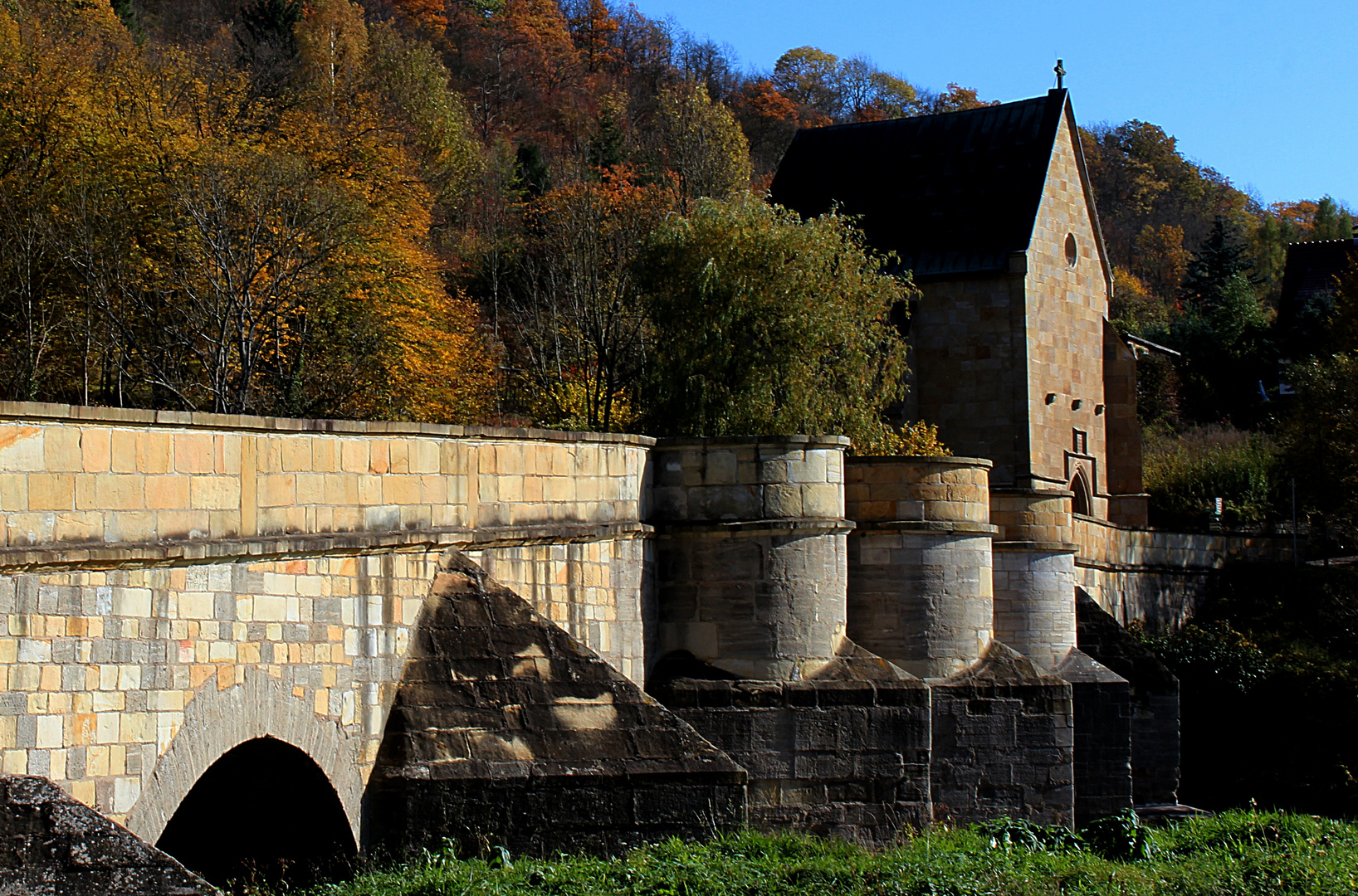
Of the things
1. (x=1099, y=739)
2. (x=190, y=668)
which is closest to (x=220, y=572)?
(x=190, y=668)

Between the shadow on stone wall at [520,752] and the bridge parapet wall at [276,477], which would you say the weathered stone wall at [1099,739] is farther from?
the shadow on stone wall at [520,752]

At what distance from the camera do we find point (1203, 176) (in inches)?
3728

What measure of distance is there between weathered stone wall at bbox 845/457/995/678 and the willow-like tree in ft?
16.4

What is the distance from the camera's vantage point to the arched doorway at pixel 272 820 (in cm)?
972

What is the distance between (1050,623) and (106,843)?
50.6 ft

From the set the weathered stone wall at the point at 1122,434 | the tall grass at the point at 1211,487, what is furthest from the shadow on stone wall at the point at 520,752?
the tall grass at the point at 1211,487

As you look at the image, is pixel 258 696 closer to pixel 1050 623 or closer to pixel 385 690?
pixel 385 690

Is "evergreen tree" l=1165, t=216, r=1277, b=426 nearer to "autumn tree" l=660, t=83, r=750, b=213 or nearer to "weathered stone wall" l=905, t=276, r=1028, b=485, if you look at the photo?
"autumn tree" l=660, t=83, r=750, b=213

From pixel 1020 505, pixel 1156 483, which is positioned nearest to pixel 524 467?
pixel 1020 505

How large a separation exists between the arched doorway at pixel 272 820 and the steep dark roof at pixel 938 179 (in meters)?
20.2

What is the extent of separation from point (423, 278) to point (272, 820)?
2211cm

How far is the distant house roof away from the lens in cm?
5503

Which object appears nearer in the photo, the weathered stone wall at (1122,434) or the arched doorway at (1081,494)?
the arched doorway at (1081,494)

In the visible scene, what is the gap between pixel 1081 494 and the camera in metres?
29.2
